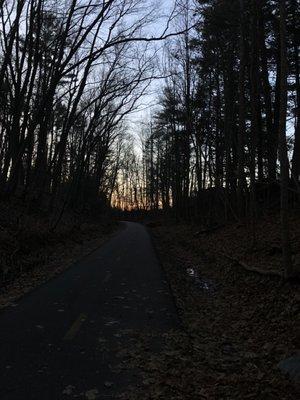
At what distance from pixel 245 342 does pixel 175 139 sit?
38.0 m

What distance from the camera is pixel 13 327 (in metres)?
8.16

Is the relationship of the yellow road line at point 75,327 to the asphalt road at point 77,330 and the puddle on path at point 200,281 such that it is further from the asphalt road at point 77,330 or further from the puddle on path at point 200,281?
the puddle on path at point 200,281

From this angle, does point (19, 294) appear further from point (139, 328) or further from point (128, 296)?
point (139, 328)

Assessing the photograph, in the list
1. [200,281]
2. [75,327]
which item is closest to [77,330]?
[75,327]

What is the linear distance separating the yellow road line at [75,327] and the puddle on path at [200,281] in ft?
14.7

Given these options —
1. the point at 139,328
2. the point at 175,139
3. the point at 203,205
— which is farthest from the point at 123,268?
the point at 175,139

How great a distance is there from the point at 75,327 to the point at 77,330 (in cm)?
21

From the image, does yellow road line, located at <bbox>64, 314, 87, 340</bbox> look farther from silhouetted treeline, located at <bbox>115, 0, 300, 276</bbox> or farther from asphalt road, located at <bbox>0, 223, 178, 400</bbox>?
silhouetted treeline, located at <bbox>115, 0, 300, 276</bbox>

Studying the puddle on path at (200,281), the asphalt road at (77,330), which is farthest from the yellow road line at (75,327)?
the puddle on path at (200,281)

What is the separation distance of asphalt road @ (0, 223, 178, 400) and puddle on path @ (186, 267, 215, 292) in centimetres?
96

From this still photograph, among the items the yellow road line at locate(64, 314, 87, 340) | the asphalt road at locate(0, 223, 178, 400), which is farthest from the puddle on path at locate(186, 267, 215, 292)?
the yellow road line at locate(64, 314, 87, 340)

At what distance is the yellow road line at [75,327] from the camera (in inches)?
305

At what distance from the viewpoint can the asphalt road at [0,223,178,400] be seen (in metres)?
5.65

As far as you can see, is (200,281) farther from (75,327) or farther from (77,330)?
(77,330)
